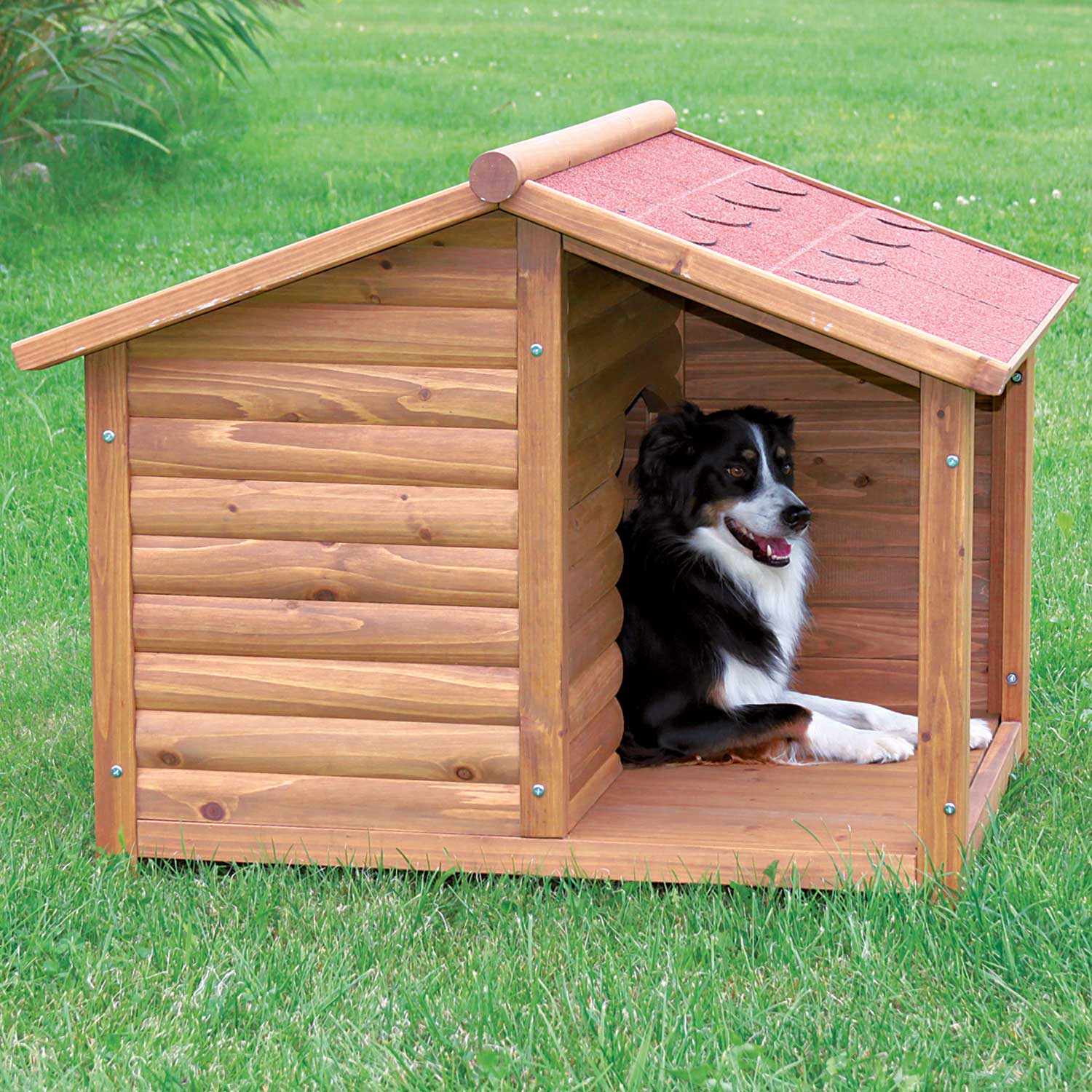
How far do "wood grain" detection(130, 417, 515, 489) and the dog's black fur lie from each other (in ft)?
3.10

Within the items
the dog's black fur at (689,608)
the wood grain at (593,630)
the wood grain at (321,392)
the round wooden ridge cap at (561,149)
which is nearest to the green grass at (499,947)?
the wood grain at (593,630)

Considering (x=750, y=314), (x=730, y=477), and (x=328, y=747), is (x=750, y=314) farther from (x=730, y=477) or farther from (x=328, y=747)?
(x=328, y=747)

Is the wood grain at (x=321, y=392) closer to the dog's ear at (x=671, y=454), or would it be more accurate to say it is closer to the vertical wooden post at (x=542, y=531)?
the vertical wooden post at (x=542, y=531)

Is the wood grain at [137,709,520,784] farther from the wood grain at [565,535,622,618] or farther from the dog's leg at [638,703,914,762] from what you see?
the dog's leg at [638,703,914,762]

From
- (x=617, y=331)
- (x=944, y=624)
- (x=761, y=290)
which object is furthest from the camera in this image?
(x=617, y=331)

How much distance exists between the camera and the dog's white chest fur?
4.54m

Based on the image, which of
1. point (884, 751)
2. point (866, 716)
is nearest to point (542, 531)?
point (884, 751)

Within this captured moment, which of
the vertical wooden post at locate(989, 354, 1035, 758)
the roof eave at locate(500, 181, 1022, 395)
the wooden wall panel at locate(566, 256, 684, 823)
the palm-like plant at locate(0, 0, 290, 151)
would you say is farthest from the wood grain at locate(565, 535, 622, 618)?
the palm-like plant at locate(0, 0, 290, 151)

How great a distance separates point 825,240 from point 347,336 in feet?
3.82

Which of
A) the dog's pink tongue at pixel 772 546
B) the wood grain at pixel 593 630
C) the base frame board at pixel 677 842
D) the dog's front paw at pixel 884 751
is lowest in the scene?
the dog's front paw at pixel 884 751

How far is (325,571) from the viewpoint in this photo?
372cm

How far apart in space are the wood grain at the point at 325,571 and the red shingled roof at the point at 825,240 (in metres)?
0.83

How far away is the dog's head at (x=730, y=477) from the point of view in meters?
4.38

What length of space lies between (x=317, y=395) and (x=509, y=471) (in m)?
0.47
